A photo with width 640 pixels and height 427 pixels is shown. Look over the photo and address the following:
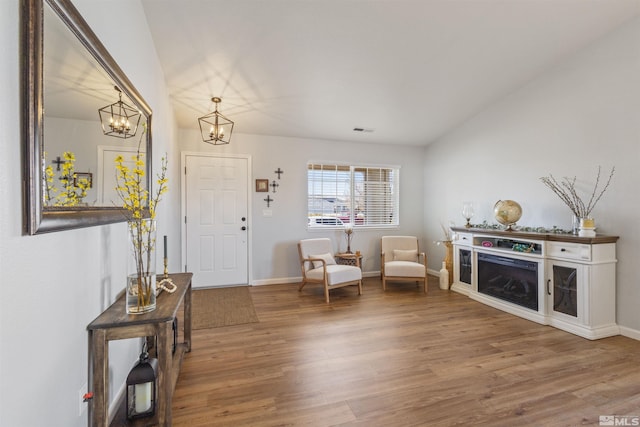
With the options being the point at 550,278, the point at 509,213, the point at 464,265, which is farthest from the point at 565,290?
the point at 464,265

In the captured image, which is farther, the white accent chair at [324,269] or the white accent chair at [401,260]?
the white accent chair at [401,260]

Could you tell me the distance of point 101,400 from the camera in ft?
4.65

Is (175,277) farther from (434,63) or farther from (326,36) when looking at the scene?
(434,63)

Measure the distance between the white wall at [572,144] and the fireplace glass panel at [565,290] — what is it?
0.44 m

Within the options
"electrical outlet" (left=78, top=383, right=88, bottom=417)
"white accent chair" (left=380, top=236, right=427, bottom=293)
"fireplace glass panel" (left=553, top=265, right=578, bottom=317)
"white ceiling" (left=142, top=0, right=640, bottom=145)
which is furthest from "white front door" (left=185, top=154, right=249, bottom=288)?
"fireplace glass panel" (left=553, top=265, right=578, bottom=317)

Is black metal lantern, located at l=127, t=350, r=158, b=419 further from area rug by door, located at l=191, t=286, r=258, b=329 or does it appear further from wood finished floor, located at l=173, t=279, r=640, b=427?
area rug by door, located at l=191, t=286, r=258, b=329

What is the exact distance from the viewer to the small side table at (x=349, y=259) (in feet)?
15.3

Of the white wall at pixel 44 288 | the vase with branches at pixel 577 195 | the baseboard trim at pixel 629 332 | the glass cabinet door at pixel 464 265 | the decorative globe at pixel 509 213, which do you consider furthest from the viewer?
the glass cabinet door at pixel 464 265

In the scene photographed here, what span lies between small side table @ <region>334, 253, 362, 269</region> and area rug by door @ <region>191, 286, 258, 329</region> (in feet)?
5.18

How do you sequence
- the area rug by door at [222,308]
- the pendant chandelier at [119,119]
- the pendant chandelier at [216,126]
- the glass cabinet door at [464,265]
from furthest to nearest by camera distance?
the glass cabinet door at [464,265]
the pendant chandelier at [216,126]
the area rug by door at [222,308]
the pendant chandelier at [119,119]

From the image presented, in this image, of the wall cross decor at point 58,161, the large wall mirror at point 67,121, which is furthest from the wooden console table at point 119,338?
the wall cross decor at point 58,161

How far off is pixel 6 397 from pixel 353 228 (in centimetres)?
467

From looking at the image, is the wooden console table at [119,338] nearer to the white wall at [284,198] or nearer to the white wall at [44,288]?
the white wall at [44,288]

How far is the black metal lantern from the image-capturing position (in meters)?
1.67
